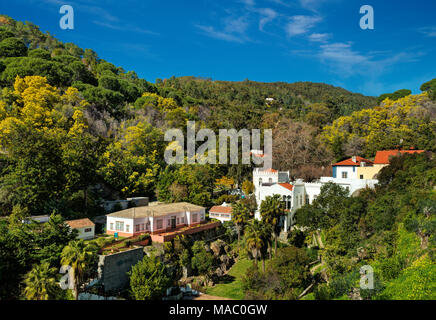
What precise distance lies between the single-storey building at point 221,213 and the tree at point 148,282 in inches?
635

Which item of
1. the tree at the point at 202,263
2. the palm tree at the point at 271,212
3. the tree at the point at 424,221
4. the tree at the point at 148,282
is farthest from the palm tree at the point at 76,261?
the tree at the point at 424,221

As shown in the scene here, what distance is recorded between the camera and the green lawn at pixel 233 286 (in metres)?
25.5

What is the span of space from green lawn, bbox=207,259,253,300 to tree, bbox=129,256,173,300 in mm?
5483

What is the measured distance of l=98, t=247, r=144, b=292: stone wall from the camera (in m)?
22.3

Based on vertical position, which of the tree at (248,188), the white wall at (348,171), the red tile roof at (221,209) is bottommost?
the red tile roof at (221,209)

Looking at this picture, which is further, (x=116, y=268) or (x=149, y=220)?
(x=149, y=220)

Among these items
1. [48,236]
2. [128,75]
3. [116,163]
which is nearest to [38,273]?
[48,236]

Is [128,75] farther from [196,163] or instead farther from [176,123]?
[196,163]

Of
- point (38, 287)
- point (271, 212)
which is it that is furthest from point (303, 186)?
point (38, 287)

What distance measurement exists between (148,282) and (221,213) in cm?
1776

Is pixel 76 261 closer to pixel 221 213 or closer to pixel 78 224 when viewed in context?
pixel 78 224

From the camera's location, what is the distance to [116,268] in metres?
23.2

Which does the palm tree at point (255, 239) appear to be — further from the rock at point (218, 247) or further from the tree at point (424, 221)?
the tree at point (424, 221)

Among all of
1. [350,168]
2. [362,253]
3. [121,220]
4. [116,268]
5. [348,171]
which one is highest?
[350,168]
